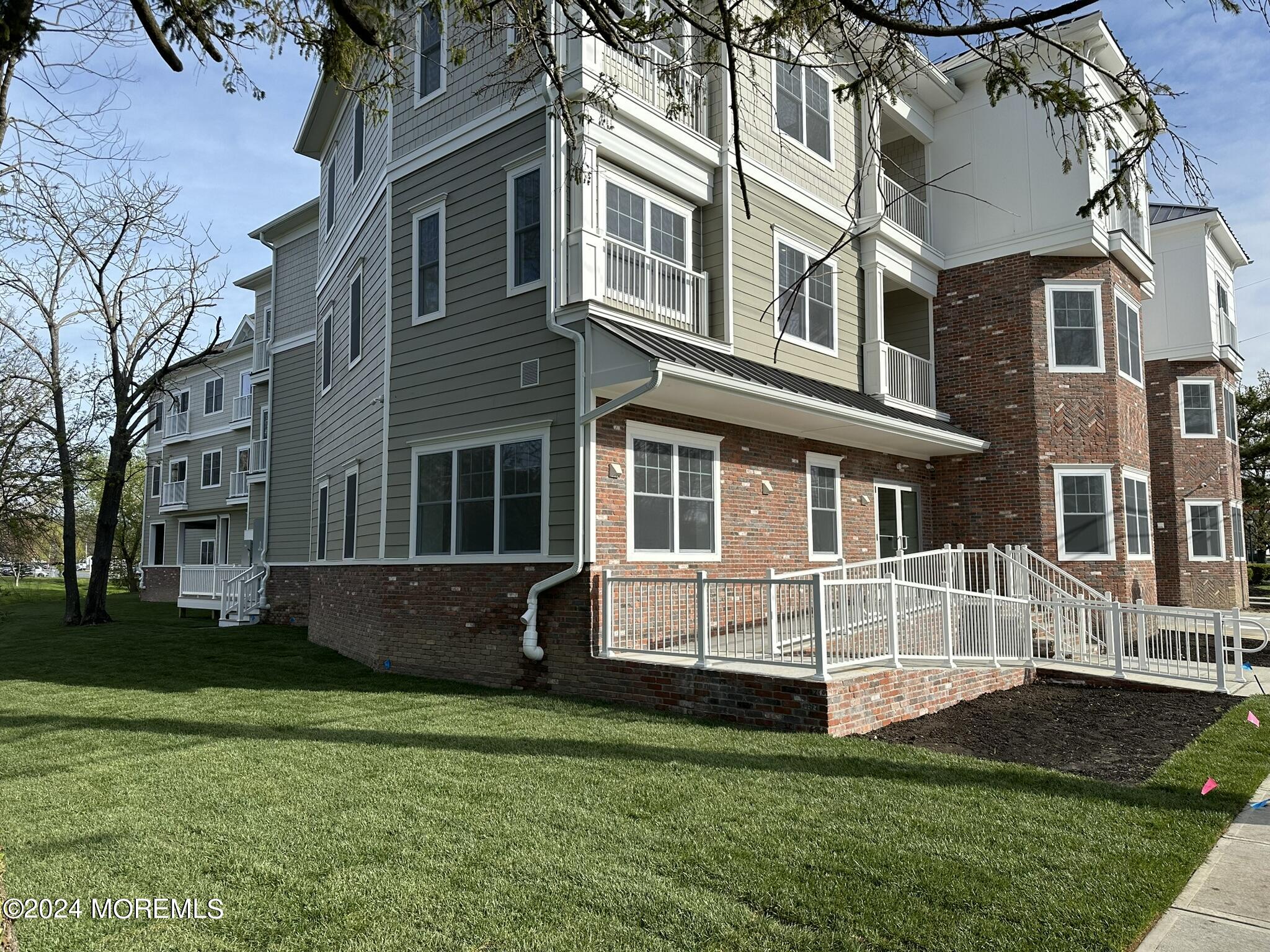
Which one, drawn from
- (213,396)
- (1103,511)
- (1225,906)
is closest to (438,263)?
(1225,906)

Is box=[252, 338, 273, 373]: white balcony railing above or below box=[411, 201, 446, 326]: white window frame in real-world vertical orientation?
above

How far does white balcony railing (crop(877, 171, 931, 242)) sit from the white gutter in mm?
7984

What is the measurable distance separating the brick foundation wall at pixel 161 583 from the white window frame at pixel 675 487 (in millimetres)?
29339

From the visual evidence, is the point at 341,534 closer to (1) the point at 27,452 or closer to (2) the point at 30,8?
(1) the point at 27,452

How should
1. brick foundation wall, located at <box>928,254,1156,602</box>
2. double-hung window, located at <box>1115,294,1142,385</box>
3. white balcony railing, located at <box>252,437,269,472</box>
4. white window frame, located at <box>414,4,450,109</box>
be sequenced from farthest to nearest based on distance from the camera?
white balcony railing, located at <box>252,437,269,472</box> → double-hung window, located at <box>1115,294,1142,385</box> → brick foundation wall, located at <box>928,254,1156,602</box> → white window frame, located at <box>414,4,450,109</box>

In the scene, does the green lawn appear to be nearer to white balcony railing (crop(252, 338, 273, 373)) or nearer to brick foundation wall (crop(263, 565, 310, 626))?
brick foundation wall (crop(263, 565, 310, 626))

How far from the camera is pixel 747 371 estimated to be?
1105 cm

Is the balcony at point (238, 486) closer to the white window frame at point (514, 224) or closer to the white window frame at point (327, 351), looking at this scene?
the white window frame at point (327, 351)

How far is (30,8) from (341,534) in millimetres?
11842

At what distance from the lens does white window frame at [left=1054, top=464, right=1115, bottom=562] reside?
15891 millimetres

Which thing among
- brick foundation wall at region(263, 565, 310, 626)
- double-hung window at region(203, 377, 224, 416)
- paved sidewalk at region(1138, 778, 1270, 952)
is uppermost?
double-hung window at region(203, 377, 224, 416)

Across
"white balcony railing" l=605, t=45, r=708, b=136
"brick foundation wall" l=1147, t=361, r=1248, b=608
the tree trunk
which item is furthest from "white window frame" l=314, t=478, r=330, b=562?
"brick foundation wall" l=1147, t=361, r=1248, b=608

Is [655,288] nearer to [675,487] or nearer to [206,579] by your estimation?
[675,487]

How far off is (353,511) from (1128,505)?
14.5 metres
